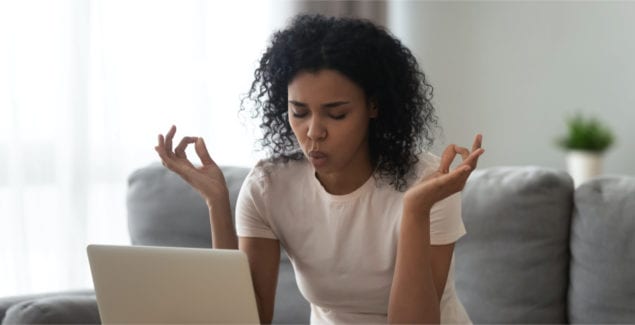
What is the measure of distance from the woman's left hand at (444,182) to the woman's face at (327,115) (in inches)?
6.5

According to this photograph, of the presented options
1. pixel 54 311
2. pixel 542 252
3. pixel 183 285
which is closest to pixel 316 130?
pixel 183 285

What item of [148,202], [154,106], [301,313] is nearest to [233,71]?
[154,106]

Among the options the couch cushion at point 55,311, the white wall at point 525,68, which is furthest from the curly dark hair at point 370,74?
the white wall at point 525,68

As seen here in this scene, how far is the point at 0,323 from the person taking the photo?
6.23 feet

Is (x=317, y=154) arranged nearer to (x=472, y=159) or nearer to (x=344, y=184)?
(x=344, y=184)

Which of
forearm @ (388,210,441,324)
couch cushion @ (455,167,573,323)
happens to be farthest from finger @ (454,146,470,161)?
couch cushion @ (455,167,573,323)

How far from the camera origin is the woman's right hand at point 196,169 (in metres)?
1.76

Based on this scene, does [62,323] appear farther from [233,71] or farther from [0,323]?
[233,71]

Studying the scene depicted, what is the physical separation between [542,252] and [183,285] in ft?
3.53

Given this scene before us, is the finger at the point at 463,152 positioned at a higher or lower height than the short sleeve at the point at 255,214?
higher

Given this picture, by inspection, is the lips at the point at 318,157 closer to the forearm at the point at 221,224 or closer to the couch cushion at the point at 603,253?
the forearm at the point at 221,224

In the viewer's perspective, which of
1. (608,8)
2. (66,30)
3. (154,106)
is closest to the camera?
(66,30)

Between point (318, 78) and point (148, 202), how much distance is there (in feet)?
2.94

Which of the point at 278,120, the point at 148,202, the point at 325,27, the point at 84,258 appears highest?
the point at 325,27
